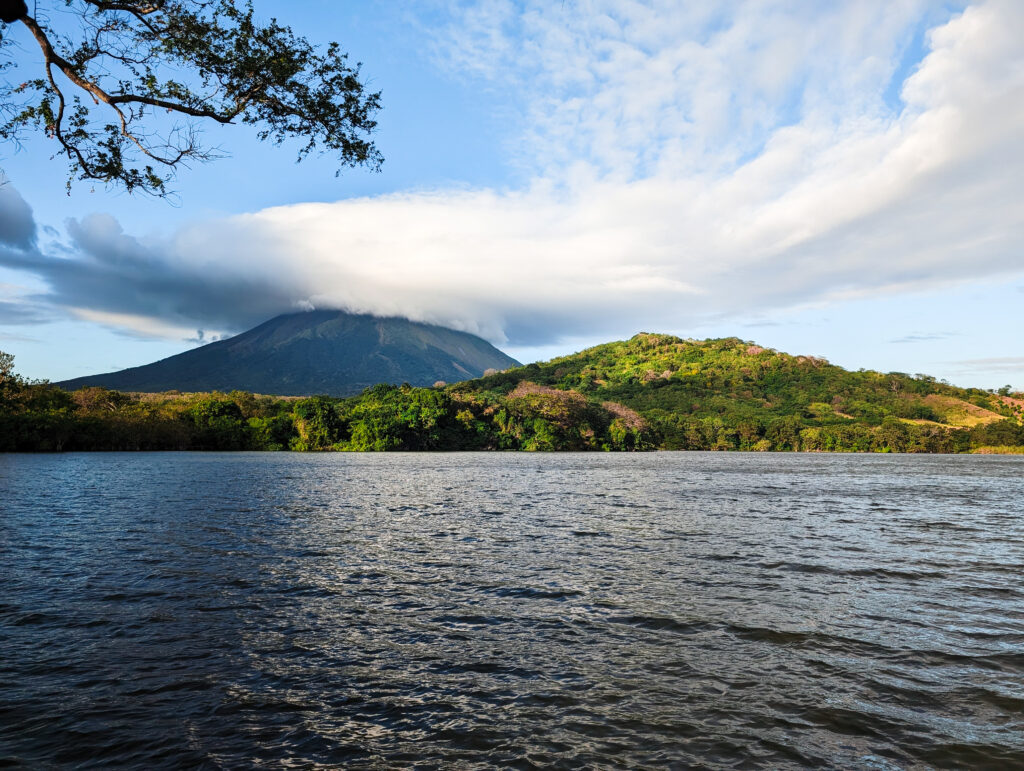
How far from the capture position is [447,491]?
1330 inches

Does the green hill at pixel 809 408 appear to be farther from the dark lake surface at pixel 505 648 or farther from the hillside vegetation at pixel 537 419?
the dark lake surface at pixel 505 648

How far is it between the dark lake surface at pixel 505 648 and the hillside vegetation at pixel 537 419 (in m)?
94.0

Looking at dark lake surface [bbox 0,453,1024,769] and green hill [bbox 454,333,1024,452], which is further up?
green hill [bbox 454,333,1024,452]

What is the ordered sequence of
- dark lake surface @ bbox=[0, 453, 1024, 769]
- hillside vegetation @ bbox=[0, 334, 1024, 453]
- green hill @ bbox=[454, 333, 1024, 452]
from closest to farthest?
dark lake surface @ bbox=[0, 453, 1024, 769], hillside vegetation @ bbox=[0, 334, 1024, 453], green hill @ bbox=[454, 333, 1024, 452]

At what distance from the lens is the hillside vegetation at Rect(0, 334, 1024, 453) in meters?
98.8

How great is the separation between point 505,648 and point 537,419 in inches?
4601

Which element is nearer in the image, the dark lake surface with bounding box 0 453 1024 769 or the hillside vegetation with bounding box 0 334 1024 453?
the dark lake surface with bounding box 0 453 1024 769

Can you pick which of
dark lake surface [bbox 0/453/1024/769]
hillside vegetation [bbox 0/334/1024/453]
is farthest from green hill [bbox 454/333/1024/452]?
dark lake surface [bbox 0/453/1024/769]

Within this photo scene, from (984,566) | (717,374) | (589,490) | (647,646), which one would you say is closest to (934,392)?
(717,374)

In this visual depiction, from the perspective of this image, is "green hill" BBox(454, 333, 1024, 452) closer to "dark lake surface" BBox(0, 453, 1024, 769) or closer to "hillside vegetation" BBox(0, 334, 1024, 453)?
"hillside vegetation" BBox(0, 334, 1024, 453)

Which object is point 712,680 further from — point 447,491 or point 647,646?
point 447,491

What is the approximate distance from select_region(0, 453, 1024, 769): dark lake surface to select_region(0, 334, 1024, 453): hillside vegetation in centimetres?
9399

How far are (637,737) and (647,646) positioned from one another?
2810 mm

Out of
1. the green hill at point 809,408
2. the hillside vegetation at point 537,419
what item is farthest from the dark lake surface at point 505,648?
the green hill at point 809,408
